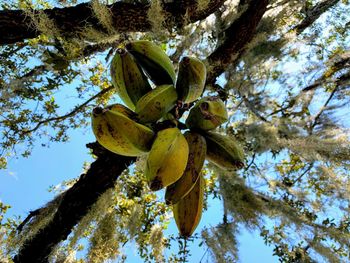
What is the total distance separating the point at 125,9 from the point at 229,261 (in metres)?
1.67

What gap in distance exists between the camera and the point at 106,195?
6.41 feet

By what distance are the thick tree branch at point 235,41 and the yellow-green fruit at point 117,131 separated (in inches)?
45.0

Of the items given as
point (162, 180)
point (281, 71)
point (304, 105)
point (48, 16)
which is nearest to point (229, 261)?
point (162, 180)

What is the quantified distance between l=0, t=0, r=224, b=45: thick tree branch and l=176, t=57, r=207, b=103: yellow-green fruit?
0.94m

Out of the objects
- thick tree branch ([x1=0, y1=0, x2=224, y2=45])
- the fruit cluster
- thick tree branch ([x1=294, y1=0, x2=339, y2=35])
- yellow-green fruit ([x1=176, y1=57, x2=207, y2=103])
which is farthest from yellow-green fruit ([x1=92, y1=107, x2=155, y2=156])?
thick tree branch ([x1=294, y1=0, x2=339, y2=35])

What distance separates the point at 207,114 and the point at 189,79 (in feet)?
0.55

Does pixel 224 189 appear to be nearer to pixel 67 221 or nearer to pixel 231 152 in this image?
pixel 67 221

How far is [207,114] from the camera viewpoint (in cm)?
120

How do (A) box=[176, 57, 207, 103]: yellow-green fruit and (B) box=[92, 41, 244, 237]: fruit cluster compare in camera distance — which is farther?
(A) box=[176, 57, 207, 103]: yellow-green fruit

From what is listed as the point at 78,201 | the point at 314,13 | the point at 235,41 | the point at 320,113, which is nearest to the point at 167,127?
the point at 78,201

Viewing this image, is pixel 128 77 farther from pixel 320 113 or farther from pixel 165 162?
pixel 320 113

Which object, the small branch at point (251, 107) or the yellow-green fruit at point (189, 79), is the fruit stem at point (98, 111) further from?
the small branch at point (251, 107)

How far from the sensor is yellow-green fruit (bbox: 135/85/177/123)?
1163mm

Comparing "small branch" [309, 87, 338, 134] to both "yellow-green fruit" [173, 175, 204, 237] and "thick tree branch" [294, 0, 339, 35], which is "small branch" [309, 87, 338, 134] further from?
"yellow-green fruit" [173, 175, 204, 237]
